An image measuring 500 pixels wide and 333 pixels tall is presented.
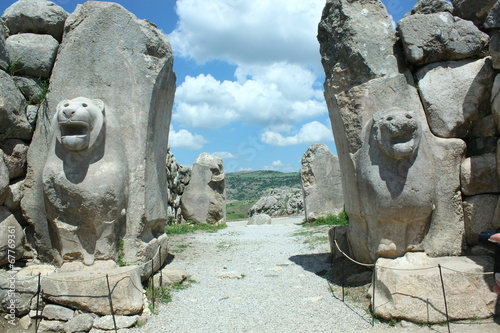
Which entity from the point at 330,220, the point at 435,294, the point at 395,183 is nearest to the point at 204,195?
the point at 330,220

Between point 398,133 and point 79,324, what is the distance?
3.47 m

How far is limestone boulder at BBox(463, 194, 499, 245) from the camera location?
465cm

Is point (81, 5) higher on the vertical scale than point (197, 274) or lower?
higher

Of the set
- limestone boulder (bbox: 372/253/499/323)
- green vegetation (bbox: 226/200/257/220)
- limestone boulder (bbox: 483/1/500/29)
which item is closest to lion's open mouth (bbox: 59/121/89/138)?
limestone boulder (bbox: 372/253/499/323)

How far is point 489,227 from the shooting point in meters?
4.66

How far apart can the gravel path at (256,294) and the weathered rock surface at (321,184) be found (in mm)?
3764

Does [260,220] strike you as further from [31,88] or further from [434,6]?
[31,88]

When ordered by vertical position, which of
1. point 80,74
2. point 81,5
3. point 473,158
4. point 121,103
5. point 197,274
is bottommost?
point 197,274

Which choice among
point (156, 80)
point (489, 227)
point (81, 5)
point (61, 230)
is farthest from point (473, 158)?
point (81, 5)

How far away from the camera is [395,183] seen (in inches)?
176

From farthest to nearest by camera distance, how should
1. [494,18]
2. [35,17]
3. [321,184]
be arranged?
[321,184]
[35,17]
[494,18]

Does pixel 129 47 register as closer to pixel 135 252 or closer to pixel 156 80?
pixel 156 80

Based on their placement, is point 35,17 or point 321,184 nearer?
point 35,17

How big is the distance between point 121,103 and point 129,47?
674 millimetres
